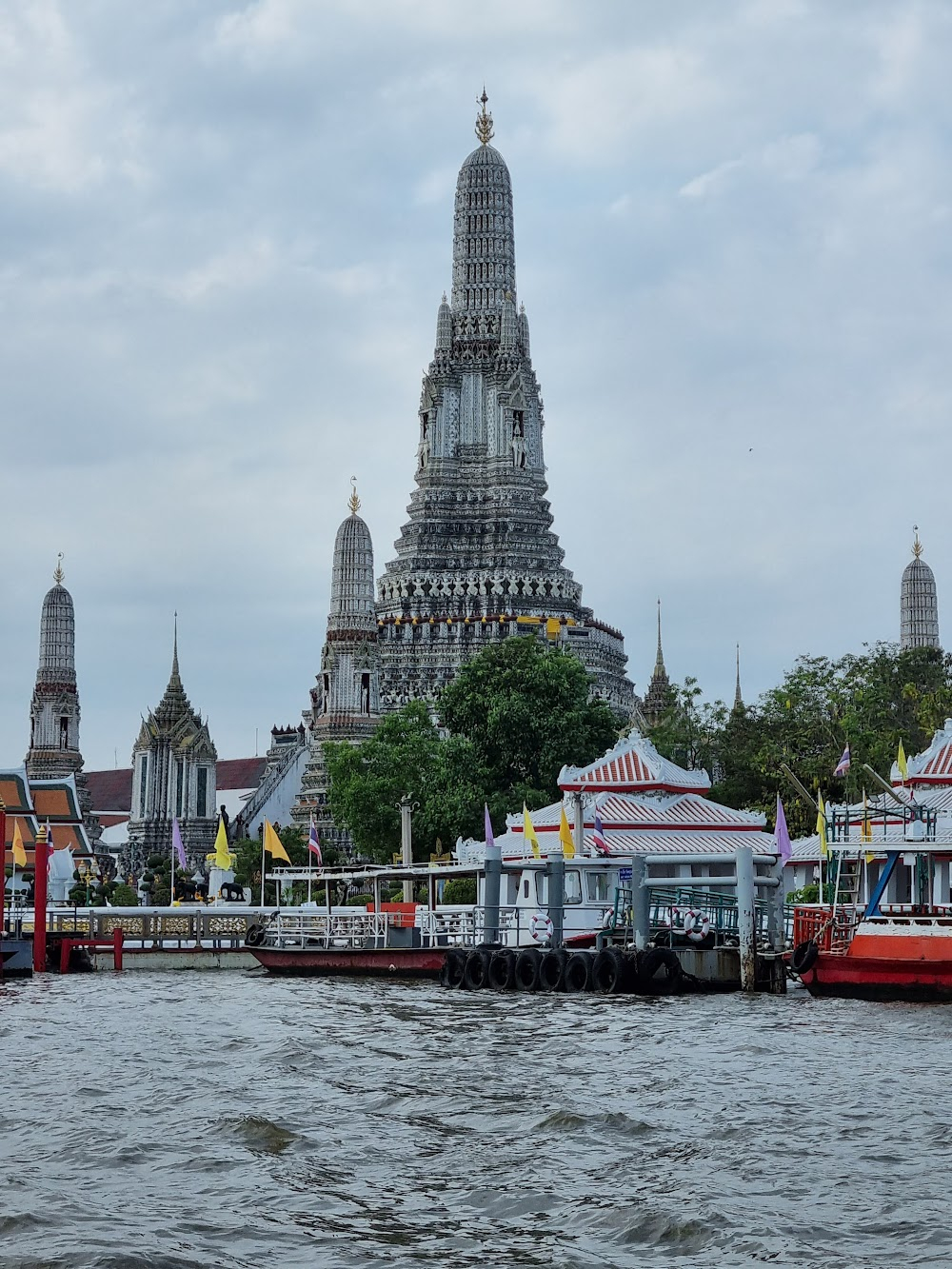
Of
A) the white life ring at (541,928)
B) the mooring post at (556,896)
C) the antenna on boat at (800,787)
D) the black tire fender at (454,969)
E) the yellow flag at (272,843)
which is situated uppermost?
the antenna on boat at (800,787)

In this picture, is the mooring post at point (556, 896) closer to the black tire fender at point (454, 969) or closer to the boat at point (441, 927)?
the boat at point (441, 927)

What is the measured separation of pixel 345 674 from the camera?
10156cm

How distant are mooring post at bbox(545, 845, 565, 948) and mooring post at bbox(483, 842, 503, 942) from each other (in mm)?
1387

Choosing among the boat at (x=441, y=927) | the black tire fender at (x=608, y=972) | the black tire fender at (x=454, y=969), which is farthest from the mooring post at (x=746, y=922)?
the black tire fender at (x=454, y=969)

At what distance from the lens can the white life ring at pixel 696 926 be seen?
38656mm

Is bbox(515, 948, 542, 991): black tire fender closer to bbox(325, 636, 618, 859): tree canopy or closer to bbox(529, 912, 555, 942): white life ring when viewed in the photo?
bbox(529, 912, 555, 942): white life ring

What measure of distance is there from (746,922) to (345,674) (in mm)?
65695

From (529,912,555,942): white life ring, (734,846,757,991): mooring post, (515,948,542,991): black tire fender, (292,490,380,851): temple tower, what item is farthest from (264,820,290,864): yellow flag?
(292,490,380,851): temple tower

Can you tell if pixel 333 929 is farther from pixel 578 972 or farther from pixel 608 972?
pixel 608 972

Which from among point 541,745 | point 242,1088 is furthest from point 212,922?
point 242,1088

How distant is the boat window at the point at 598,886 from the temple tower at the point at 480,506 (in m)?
54.8

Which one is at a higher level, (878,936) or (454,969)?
(878,936)

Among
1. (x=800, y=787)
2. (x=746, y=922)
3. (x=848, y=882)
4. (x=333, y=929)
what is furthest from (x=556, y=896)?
(x=333, y=929)

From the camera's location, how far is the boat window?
142ft
